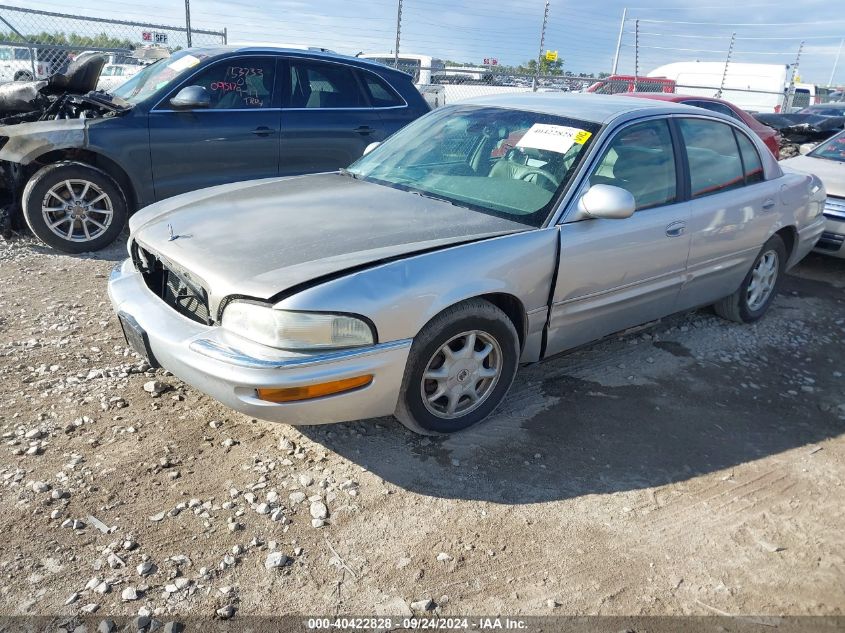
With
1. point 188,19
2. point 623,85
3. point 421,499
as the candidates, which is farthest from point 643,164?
point 623,85

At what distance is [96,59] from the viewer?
5992mm

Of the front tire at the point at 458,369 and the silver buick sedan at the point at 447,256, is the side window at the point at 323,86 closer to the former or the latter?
the silver buick sedan at the point at 447,256

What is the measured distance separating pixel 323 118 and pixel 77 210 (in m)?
2.32

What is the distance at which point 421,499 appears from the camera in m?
2.88

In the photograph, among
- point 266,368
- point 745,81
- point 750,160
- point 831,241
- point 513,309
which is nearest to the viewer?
point 266,368

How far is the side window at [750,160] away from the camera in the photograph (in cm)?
454

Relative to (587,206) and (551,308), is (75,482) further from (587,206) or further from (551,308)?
(587,206)

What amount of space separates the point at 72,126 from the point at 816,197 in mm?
5980

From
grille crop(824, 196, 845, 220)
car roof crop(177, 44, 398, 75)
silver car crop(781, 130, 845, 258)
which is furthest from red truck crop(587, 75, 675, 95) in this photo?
car roof crop(177, 44, 398, 75)

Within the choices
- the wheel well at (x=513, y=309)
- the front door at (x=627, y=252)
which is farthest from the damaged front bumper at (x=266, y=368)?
the front door at (x=627, y=252)

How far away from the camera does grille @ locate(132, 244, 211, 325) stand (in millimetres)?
2961

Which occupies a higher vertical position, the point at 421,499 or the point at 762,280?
the point at 762,280

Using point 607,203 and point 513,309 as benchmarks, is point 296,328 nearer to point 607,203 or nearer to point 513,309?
point 513,309

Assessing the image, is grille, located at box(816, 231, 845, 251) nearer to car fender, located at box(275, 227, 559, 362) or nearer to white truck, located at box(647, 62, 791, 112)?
car fender, located at box(275, 227, 559, 362)
